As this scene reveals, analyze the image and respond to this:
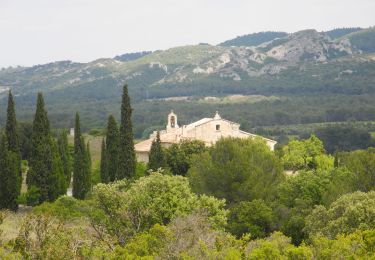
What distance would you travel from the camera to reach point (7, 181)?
44.8m

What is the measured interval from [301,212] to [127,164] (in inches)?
569

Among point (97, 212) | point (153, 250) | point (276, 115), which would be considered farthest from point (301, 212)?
point (276, 115)

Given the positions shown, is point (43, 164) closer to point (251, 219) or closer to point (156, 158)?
point (156, 158)

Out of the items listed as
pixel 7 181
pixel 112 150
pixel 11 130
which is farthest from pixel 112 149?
pixel 7 181

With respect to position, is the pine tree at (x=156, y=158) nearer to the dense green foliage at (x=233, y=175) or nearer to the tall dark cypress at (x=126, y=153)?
the tall dark cypress at (x=126, y=153)

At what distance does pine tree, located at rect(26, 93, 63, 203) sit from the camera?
151ft

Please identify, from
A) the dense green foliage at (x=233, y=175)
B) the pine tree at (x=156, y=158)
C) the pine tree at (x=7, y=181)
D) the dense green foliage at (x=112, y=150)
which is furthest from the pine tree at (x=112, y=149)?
the pine tree at (x=7, y=181)

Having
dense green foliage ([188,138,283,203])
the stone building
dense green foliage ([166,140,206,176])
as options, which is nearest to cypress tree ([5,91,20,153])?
dense green foliage ([188,138,283,203])

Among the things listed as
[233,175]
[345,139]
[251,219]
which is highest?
[233,175]

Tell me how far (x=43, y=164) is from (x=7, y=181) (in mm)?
2715

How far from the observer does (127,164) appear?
4872 centimetres

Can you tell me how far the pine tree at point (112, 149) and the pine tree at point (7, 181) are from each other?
9.60m

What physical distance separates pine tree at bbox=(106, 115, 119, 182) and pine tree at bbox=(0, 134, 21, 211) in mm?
9598

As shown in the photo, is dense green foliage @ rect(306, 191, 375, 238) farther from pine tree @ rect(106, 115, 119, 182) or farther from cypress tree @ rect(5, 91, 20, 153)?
cypress tree @ rect(5, 91, 20, 153)
